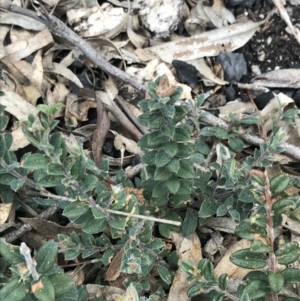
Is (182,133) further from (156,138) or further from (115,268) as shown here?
(115,268)

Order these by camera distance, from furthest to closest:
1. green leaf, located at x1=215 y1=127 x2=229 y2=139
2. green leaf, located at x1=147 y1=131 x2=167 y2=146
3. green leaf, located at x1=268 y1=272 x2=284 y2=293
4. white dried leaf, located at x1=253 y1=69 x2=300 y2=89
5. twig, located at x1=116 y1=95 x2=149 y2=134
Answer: white dried leaf, located at x1=253 y1=69 x2=300 y2=89 < twig, located at x1=116 y1=95 x2=149 y2=134 < green leaf, located at x1=215 y1=127 x2=229 y2=139 < green leaf, located at x1=147 y1=131 x2=167 y2=146 < green leaf, located at x1=268 y1=272 x2=284 y2=293

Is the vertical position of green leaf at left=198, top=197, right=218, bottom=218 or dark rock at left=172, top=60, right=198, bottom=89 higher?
dark rock at left=172, top=60, right=198, bottom=89

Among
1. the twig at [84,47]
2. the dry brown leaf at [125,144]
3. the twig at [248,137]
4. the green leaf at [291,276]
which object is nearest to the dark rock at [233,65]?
the twig at [248,137]

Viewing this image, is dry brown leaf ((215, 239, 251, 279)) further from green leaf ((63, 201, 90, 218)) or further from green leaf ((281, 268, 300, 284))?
green leaf ((63, 201, 90, 218))

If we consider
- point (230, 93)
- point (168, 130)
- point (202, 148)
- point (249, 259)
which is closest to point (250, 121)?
point (202, 148)

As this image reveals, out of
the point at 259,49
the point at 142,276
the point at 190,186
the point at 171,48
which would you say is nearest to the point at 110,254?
the point at 142,276

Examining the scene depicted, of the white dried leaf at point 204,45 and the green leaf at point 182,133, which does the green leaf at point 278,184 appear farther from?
the white dried leaf at point 204,45

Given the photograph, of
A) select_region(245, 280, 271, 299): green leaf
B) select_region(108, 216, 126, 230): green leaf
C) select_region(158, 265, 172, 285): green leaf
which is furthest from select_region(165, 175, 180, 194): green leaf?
select_region(245, 280, 271, 299): green leaf

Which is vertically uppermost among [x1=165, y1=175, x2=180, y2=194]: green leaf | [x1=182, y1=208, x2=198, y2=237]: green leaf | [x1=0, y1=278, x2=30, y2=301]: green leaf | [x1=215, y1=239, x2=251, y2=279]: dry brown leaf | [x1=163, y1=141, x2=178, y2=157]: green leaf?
[x1=163, y1=141, x2=178, y2=157]: green leaf

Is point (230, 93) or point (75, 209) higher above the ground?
point (75, 209)
